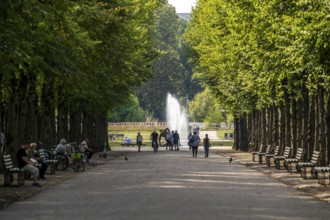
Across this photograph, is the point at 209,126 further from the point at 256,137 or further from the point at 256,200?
the point at 256,200

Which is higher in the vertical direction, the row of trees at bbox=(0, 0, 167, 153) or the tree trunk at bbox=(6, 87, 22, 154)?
the row of trees at bbox=(0, 0, 167, 153)

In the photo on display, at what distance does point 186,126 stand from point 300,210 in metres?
125

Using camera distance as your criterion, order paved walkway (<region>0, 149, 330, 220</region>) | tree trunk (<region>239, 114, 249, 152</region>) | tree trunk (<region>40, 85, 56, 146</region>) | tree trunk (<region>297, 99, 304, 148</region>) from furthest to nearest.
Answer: tree trunk (<region>239, 114, 249, 152</region>) < tree trunk (<region>297, 99, 304, 148</region>) < tree trunk (<region>40, 85, 56, 146</region>) < paved walkway (<region>0, 149, 330, 220</region>)

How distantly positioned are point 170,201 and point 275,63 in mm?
12069

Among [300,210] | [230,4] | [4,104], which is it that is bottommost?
[300,210]

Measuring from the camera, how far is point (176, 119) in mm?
149750

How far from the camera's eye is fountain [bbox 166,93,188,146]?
136 meters

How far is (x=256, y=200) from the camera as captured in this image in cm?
2164

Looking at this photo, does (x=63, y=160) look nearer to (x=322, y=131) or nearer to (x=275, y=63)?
(x=322, y=131)

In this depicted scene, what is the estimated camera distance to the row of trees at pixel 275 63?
2522cm

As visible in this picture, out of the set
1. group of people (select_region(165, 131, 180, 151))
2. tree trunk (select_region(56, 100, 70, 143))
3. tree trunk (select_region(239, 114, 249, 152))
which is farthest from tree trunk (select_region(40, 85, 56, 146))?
group of people (select_region(165, 131, 180, 151))

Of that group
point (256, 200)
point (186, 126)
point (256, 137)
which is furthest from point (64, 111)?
point (186, 126)

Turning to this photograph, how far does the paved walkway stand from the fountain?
84.6 meters

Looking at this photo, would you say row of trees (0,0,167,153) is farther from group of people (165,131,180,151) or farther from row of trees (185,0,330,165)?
group of people (165,131,180,151)
